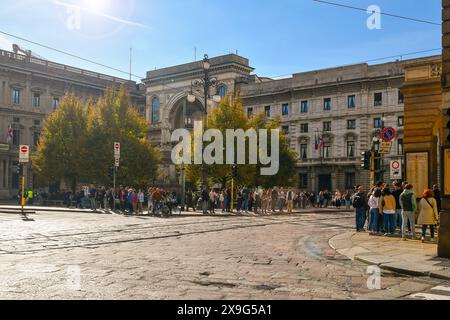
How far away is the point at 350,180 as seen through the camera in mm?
56406

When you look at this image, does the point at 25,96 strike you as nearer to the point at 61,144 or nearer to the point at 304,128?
the point at 61,144

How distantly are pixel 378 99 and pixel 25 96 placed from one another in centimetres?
4172

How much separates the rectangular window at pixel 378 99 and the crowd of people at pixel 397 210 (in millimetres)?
37478

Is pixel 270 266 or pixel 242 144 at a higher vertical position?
pixel 242 144

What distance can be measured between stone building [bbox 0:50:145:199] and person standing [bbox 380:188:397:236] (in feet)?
140

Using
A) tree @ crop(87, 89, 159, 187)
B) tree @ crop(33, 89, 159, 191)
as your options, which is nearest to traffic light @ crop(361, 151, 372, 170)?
tree @ crop(33, 89, 159, 191)

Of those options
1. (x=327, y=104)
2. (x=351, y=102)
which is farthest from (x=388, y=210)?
(x=327, y=104)

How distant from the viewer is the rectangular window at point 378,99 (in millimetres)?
53297

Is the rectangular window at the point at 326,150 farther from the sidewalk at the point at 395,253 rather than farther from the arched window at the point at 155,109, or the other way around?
the sidewalk at the point at 395,253

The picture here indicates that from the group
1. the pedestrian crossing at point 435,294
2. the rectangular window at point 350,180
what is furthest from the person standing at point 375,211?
the rectangular window at point 350,180

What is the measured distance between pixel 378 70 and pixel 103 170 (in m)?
31.9
